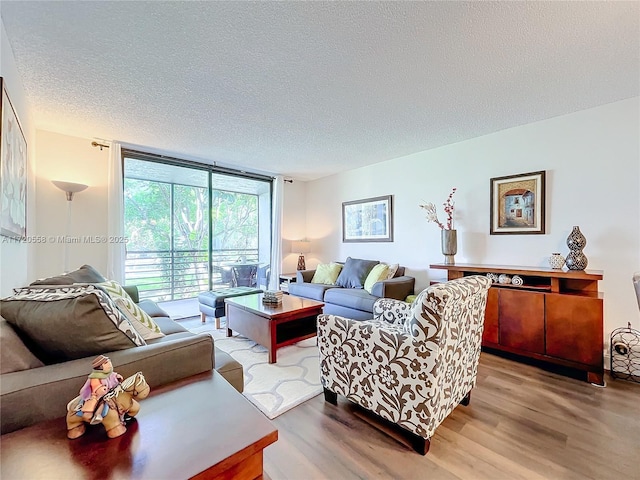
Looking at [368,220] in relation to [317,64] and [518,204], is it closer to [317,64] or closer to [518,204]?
[518,204]

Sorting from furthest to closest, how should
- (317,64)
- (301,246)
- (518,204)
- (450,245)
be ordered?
(301,246) < (450,245) < (518,204) < (317,64)

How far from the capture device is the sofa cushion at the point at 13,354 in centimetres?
103

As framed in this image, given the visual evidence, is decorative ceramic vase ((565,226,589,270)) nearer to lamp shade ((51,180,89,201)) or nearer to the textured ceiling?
the textured ceiling

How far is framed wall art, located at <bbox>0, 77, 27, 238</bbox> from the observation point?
1580 mm

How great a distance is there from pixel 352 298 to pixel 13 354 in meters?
2.92

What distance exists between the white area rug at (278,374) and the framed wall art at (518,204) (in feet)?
8.16

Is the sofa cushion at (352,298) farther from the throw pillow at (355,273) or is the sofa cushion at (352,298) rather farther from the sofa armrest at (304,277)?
the sofa armrest at (304,277)

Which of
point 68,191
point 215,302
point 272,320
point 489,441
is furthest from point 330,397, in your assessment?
point 68,191

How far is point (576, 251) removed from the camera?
98.6 inches

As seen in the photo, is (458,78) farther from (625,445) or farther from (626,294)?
(625,445)

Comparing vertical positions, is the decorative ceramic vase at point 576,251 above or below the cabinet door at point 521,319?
above

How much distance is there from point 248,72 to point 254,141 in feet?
4.77

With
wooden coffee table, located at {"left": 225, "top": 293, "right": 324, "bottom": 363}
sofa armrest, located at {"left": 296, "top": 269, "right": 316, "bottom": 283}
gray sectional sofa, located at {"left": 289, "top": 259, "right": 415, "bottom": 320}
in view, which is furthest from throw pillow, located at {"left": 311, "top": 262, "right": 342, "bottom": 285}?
wooden coffee table, located at {"left": 225, "top": 293, "right": 324, "bottom": 363}

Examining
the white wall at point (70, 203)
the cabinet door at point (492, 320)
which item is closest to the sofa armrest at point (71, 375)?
the cabinet door at point (492, 320)
